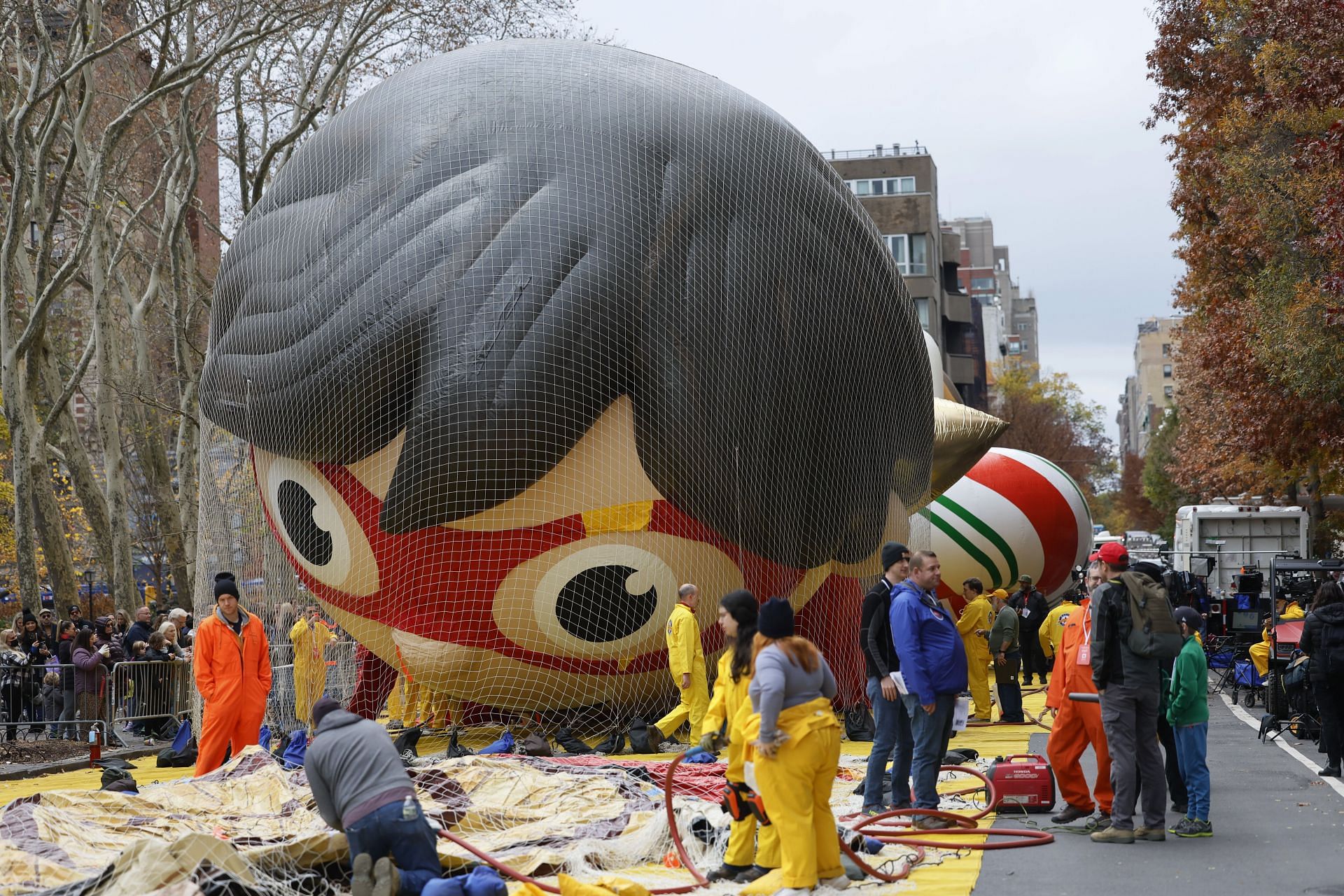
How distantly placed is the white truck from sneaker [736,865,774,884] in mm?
26880

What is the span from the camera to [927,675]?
9273 mm

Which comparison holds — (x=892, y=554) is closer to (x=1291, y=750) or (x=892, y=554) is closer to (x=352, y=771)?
(x=352, y=771)

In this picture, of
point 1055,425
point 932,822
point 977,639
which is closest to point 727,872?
point 932,822

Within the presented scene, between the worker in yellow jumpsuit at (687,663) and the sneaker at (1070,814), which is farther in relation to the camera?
the worker in yellow jumpsuit at (687,663)

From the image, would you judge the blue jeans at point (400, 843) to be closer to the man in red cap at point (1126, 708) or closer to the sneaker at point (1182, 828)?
the man in red cap at point (1126, 708)

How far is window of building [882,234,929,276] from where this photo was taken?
63844 millimetres

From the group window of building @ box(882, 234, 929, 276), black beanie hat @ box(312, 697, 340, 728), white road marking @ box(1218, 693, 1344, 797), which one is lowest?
white road marking @ box(1218, 693, 1344, 797)

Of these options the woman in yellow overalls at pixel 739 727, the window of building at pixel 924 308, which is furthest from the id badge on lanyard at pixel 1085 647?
the window of building at pixel 924 308

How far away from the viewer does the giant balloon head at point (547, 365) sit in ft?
39.4

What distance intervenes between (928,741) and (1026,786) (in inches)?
39.3

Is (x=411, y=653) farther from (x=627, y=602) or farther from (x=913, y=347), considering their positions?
(x=913, y=347)

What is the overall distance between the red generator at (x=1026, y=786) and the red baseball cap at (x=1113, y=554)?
5.28 ft

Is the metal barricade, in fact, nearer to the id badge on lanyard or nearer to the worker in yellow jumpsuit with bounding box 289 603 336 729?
the worker in yellow jumpsuit with bounding box 289 603 336 729

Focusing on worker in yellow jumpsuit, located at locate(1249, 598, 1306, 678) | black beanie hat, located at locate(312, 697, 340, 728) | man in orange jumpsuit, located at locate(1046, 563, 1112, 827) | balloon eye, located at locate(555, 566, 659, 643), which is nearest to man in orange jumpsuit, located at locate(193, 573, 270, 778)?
balloon eye, located at locate(555, 566, 659, 643)
